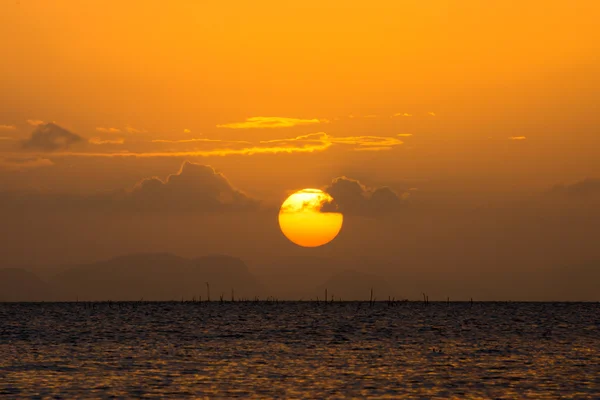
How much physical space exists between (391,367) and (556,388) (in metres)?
17.2

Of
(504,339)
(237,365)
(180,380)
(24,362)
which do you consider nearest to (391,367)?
(237,365)

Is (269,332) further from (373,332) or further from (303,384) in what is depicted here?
(303,384)

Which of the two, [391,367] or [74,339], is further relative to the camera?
[74,339]

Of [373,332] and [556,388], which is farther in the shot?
[373,332]

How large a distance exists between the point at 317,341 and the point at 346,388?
48836 millimetres

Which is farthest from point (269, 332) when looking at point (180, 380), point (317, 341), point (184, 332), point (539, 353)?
point (180, 380)

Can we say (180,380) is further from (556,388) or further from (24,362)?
(556,388)

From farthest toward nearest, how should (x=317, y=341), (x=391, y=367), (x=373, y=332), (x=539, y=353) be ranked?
(x=373, y=332), (x=317, y=341), (x=539, y=353), (x=391, y=367)

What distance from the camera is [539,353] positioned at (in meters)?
89.8

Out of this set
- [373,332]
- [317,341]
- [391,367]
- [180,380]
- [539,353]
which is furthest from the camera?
[373,332]

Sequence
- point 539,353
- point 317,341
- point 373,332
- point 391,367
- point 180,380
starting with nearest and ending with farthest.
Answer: point 180,380, point 391,367, point 539,353, point 317,341, point 373,332

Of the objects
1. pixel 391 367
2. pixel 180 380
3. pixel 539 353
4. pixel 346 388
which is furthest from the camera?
pixel 539 353

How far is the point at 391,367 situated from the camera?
243ft

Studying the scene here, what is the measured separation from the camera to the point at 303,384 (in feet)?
204
